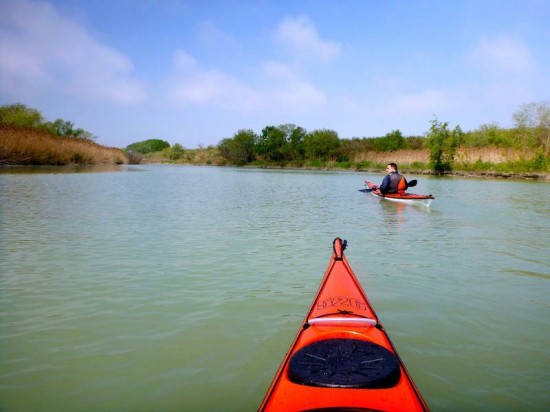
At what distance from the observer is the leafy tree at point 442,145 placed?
113 ft

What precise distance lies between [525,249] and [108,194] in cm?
1236

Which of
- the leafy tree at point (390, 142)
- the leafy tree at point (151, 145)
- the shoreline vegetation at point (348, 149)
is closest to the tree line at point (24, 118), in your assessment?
the shoreline vegetation at point (348, 149)

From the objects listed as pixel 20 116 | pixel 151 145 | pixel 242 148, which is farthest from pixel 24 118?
pixel 151 145

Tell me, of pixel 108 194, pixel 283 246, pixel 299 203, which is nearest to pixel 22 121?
pixel 108 194

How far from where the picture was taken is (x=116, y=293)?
15.4ft

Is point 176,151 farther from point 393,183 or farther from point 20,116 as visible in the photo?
point 393,183

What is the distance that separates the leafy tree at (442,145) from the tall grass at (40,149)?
28.0 meters

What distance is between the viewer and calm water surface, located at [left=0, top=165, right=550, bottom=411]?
2877 millimetres

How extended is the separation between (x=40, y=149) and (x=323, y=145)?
3465cm

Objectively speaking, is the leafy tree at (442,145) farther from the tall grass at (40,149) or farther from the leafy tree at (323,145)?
the tall grass at (40,149)

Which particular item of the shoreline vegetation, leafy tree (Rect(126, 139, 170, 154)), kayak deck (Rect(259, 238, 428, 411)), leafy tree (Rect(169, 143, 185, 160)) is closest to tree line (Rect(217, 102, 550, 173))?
the shoreline vegetation

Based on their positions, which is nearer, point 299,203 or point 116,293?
point 116,293

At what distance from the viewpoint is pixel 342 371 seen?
2.22m

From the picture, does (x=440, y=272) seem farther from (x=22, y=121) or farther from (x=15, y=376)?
(x=22, y=121)
